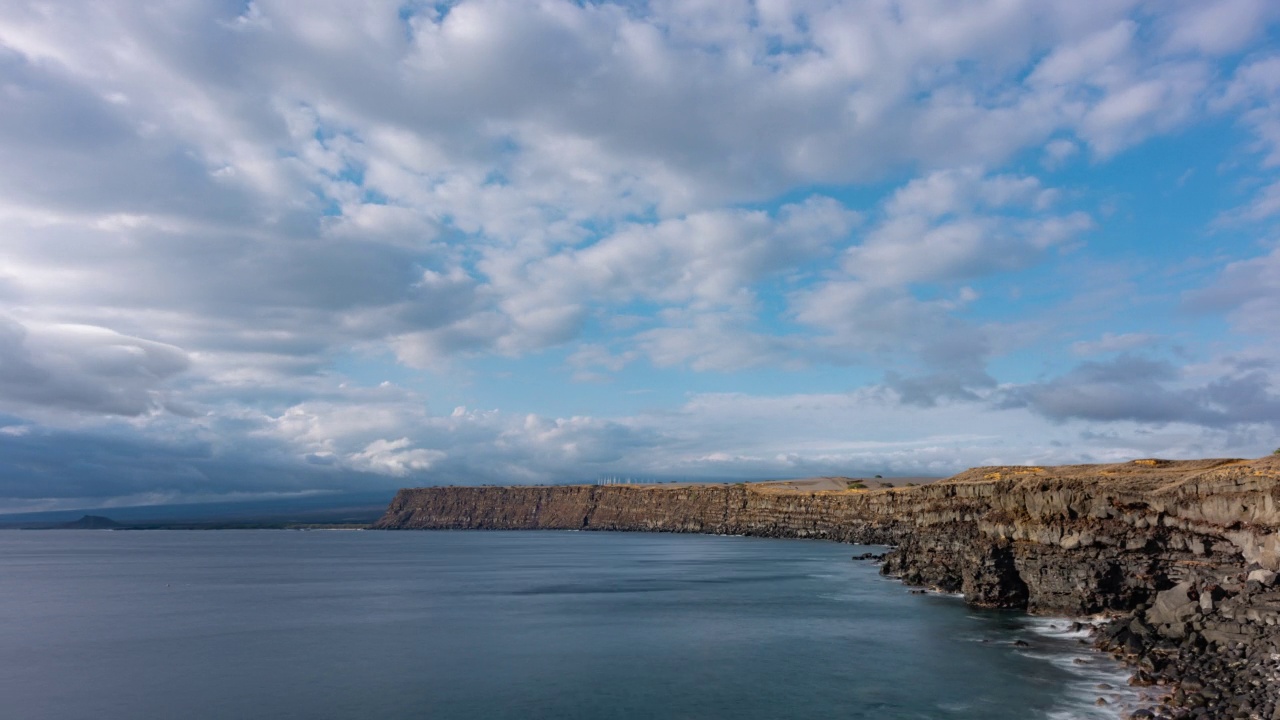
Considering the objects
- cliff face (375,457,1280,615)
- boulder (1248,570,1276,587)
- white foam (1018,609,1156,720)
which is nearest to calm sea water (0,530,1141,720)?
white foam (1018,609,1156,720)

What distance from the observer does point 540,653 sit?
35.1 metres

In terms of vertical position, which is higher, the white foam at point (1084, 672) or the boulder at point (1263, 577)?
the boulder at point (1263, 577)

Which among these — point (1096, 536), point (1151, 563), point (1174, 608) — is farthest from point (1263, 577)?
point (1096, 536)

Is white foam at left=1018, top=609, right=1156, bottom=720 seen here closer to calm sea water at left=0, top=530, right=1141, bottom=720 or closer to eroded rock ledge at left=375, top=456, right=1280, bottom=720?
calm sea water at left=0, top=530, right=1141, bottom=720

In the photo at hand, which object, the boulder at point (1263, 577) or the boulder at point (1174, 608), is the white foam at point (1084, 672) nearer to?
the boulder at point (1174, 608)

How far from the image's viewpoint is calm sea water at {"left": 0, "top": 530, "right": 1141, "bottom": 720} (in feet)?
85.9

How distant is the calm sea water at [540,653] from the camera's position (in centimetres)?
2617

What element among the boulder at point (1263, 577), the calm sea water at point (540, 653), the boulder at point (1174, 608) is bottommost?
the calm sea water at point (540, 653)

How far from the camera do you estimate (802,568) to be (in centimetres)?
7756

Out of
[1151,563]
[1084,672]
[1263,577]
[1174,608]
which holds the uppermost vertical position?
[1263,577]

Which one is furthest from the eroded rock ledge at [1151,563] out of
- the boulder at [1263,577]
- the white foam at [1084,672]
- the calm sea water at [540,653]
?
the calm sea water at [540,653]

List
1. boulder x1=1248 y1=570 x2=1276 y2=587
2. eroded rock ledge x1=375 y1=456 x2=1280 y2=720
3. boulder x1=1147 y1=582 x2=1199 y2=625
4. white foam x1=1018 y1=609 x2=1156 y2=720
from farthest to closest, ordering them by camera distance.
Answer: boulder x1=1147 y1=582 x2=1199 y2=625 < boulder x1=1248 y1=570 x2=1276 y2=587 < eroded rock ledge x1=375 y1=456 x2=1280 y2=720 < white foam x1=1018 y1=609 x2=1156 y2=720

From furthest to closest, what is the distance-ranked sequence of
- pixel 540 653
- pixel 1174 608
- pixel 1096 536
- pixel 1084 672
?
1. pixel 1096 536
2. pixel 540 653
3. pixel 1174 608
4. pixel 1084 672

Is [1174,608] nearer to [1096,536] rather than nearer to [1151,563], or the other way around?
[1151,563]
